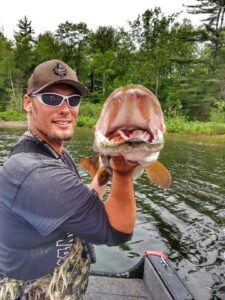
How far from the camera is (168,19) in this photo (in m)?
43.7

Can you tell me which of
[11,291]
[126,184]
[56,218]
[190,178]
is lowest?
[190,178]

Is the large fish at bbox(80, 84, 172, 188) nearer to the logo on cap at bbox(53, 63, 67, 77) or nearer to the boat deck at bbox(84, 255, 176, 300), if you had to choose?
the logo on cap at bbox(53, 63, 67, 77)

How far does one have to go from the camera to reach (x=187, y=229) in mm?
8289

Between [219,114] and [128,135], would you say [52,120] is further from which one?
[219,114]

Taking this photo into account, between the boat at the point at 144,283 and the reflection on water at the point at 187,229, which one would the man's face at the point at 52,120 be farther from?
the reflection on water at the point at 187,229

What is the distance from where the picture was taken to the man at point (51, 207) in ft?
5.45

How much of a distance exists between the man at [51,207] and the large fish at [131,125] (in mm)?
97

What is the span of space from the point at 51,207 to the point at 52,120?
640 millimetres

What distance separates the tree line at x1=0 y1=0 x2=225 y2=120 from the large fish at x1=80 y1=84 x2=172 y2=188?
110 ft

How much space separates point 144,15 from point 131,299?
43.5 metres

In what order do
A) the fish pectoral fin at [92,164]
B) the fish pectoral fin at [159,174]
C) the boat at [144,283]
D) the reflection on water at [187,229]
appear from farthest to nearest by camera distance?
the reflection on water at [187,229], the boat at [144,283], the fish pectoral fin at [92,164], the fish pectoral fin at [159,174]

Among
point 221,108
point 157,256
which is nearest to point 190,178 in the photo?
point 157,256

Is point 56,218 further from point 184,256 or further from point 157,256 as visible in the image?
point 184,256

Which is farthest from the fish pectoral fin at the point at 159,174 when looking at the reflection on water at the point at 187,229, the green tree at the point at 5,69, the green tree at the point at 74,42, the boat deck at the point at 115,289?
the green tree at the point at 5,69
